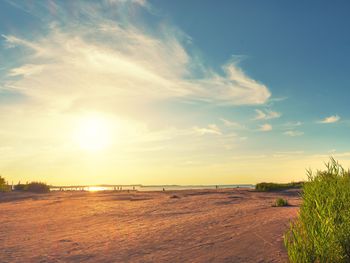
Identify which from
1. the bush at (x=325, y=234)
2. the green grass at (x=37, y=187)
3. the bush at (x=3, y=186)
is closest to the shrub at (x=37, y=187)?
the green grass at (x=37, y=187)

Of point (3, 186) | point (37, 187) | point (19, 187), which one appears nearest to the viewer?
point (3, 186)

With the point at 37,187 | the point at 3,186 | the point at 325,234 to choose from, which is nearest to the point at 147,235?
the point at 325,234

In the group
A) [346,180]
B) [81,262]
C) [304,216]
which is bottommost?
[81,262]

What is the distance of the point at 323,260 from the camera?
8.67 metres

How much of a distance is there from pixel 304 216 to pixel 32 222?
1355cm

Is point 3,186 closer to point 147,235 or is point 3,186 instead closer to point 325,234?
point 147,235

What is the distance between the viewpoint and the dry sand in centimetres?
1230

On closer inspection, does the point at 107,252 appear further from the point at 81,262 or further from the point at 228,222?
the point at 228,222

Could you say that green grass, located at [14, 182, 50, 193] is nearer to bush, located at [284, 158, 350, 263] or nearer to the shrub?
the shrub

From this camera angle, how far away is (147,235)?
49.4ft

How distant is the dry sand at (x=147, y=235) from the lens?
12297mm

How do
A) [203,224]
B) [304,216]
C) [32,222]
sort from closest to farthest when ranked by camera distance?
[304,216] < [203,224] < [32,222]

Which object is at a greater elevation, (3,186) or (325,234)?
(3,186)

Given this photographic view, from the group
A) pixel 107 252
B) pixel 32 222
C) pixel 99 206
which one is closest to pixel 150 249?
pixel 107 252
